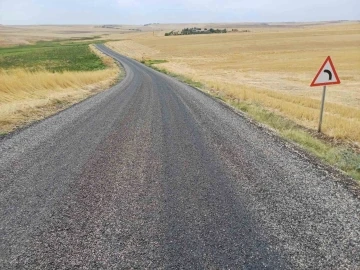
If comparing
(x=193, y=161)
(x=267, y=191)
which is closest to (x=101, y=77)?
(x=193, y=161)

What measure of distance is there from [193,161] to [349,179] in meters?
3.27

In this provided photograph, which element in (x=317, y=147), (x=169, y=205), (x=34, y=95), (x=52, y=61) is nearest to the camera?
(x=169, y=205)

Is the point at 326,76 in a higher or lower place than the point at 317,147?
higher

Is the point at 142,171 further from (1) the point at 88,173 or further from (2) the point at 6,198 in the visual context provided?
(2) the point at 6,198

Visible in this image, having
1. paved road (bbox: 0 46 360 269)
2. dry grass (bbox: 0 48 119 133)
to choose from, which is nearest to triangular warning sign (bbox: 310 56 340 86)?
paved road (bbox: 0 46 360 269)

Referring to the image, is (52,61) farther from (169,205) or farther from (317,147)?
(169,205)

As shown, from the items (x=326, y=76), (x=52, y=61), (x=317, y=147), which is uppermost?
(x=326, y=76)

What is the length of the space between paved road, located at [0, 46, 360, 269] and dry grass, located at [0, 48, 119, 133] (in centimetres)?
259

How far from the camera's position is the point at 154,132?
10.0 metres

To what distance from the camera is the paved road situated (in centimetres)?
400

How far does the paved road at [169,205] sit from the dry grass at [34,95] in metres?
2.59

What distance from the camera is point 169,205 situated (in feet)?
17.2

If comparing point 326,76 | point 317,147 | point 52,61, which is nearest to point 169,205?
point 317,147

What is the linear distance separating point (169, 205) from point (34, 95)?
49.0ft
